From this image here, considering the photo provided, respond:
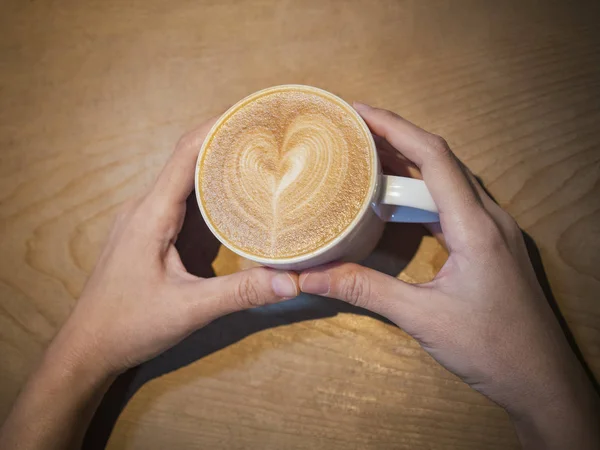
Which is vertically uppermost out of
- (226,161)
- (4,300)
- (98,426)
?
(226,161)

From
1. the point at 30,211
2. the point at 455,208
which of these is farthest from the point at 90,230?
the point at 455,208

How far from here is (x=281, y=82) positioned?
101cm

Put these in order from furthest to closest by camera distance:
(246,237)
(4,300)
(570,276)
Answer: (4,300)
(570,276)
(246,237)

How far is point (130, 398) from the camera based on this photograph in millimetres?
887

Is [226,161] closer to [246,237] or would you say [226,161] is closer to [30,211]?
[246,237]

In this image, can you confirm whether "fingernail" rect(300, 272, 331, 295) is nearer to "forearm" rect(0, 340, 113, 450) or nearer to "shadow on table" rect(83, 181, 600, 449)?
"shadow on table" rect(83, 181, 600, 449)

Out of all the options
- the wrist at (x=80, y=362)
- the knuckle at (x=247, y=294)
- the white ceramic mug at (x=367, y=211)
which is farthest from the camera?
the wrist at (x=80, y=362)

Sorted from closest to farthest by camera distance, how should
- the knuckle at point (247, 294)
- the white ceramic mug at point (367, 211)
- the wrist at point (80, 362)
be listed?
the white ceramic mug at point (367, 211) < the knuckle at point (247, 294) < the wrist at point (80, 362)

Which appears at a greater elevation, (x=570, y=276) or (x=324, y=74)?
(x=324, y=74)

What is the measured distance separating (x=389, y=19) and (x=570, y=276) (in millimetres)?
707

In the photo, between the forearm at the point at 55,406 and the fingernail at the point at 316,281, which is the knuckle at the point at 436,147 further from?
the forearm at the point at 55,406

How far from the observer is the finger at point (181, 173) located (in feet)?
2.77

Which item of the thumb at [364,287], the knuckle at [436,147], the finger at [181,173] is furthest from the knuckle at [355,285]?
the finger at [181,173]

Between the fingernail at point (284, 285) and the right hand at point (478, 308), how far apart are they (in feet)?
0.06
